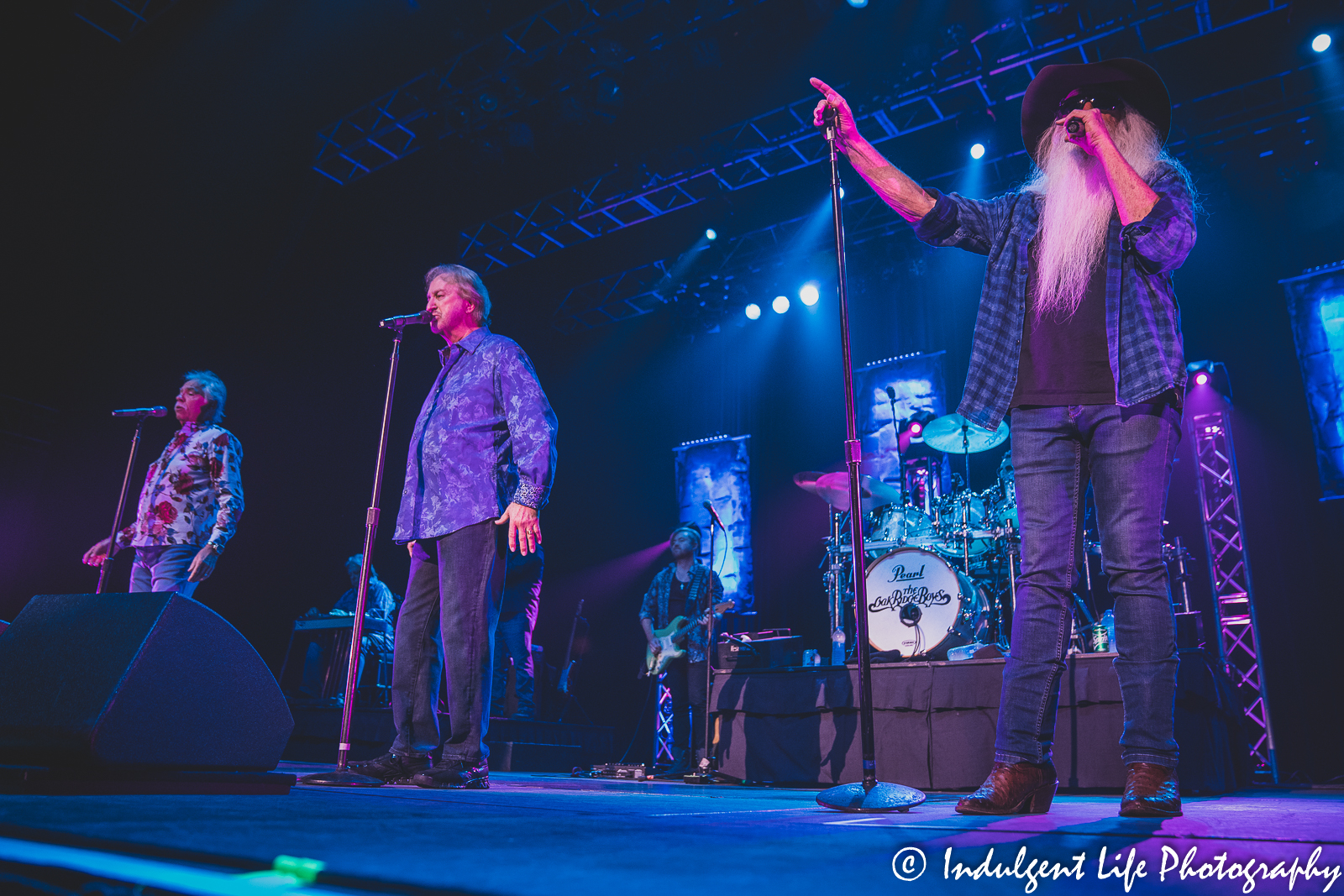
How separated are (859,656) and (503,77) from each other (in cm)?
708

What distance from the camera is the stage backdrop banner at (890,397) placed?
985cm

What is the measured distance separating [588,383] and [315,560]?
5.09 metres

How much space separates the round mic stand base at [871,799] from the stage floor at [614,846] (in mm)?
394

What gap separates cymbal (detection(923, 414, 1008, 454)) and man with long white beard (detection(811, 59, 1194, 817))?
4862 mm

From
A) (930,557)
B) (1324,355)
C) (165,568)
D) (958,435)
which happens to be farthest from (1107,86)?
(1324,355)

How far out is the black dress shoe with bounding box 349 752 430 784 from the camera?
2973mm

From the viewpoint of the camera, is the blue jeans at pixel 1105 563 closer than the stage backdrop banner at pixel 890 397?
Yes

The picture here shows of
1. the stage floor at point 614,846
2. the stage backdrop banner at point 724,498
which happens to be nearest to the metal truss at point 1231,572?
the stage backdrop banner at point 724,498

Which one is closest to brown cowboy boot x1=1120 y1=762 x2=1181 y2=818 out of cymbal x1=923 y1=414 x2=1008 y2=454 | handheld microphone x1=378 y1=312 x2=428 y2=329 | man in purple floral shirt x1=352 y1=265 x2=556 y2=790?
man in purple floral shirt x1=352 y1=265 x2=556 y2=790

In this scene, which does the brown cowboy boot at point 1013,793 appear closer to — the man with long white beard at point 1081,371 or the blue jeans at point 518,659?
the man with long white beard at point 1081,371

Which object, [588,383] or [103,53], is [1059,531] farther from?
[588,383]

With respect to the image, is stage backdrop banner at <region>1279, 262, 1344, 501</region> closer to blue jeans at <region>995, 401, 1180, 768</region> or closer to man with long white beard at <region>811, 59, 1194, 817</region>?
man with long white beard at <region>811, 59, 1194, 817</region>

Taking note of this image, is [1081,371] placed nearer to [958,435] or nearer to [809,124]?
[958,435]

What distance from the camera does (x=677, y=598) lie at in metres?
7.88
